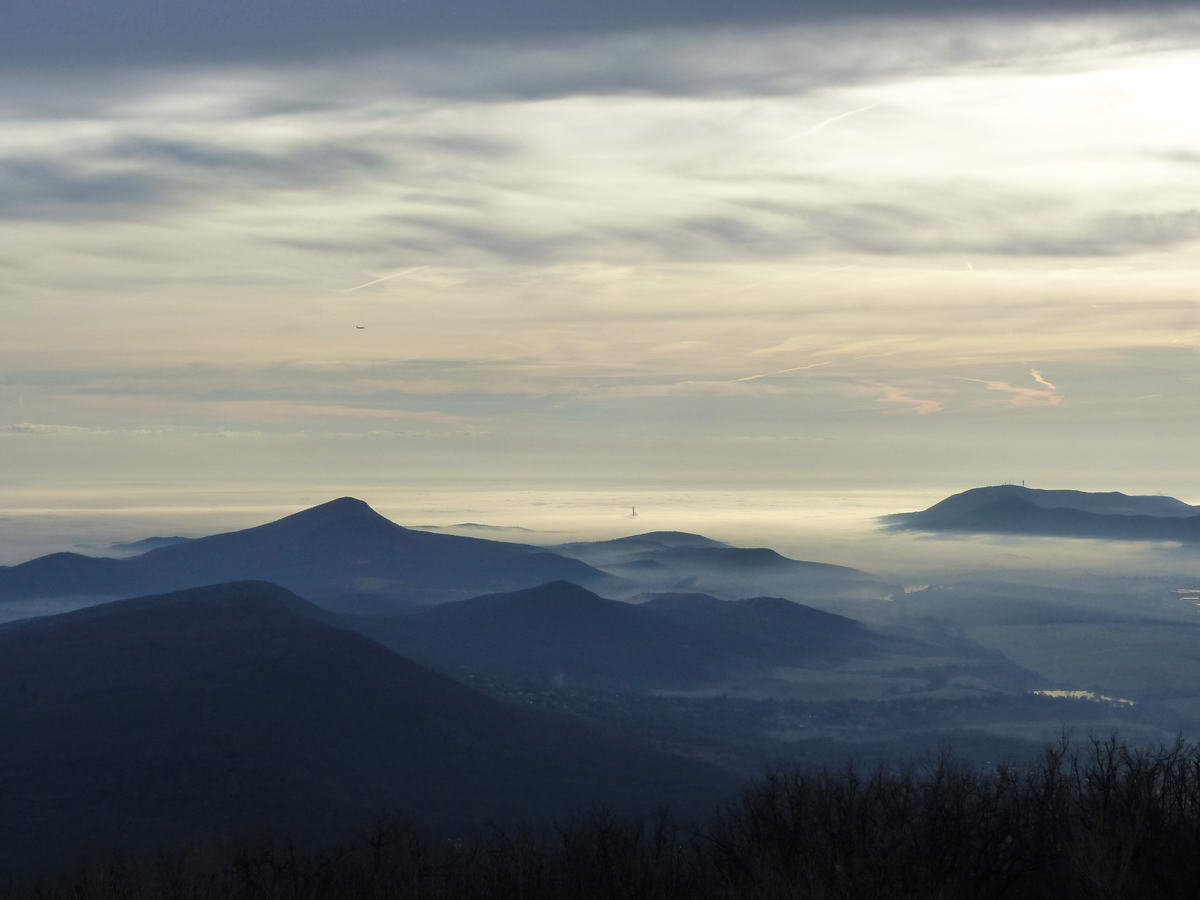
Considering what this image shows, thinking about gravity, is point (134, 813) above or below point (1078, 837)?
below

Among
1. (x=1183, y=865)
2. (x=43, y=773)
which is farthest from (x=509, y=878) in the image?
(x=43, y=773)

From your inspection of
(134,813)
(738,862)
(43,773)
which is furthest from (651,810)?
(738,862)

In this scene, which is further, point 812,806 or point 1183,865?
point 812,806

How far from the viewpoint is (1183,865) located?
4216cm

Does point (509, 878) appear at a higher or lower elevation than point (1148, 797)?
lower

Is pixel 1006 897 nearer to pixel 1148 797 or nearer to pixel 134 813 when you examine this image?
pixel 1148 797

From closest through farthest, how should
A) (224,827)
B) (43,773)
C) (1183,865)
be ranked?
(1183,865) → (224,827) → (43,773)

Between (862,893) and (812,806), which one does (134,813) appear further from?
(862,893)

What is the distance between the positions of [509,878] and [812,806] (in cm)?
1645

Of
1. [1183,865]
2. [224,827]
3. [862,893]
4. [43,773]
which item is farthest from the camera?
[43,773]

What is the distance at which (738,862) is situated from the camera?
161 feet

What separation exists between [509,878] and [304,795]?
492 feet

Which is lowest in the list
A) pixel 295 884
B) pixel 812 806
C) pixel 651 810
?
pixel 651 810

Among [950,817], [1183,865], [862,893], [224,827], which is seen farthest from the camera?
[224,827]
